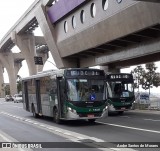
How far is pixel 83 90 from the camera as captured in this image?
19625 millimetres

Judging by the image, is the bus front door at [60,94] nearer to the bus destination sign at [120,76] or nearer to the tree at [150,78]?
the bus destination sign at [120,76]

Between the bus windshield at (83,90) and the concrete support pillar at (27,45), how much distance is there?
178ft

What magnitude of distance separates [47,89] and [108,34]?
1349cm

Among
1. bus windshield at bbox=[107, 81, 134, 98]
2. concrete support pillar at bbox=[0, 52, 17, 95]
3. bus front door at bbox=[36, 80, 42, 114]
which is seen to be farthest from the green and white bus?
concrete support pillar at bbox=[0, 52, 17, 95]

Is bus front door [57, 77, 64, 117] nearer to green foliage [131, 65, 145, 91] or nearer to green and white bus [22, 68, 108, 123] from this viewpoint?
green and white bus [22, 68, 108, 123]

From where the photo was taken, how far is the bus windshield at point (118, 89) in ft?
91.6

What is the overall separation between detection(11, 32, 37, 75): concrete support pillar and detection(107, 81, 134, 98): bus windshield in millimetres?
46857

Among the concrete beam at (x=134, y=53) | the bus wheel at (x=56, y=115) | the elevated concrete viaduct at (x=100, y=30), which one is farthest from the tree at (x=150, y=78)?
the bus wheel at (x=56, y=115)

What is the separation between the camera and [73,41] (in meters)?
43.0

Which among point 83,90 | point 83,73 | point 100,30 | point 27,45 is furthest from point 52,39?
point 83,90

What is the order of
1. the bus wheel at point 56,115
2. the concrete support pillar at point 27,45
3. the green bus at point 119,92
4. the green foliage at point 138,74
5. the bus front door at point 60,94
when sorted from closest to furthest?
1. the bus front door at point 60,94
2. the bus wheel at point 56,115
3. the green bus at point 119,92
4. the green foliage at point 138,74
5. the concrete support pillar at point 27,45

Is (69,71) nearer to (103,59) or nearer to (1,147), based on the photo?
(1,147)

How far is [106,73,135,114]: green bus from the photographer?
2772 cm

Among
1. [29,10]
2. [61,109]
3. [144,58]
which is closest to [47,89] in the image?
[61,109]
